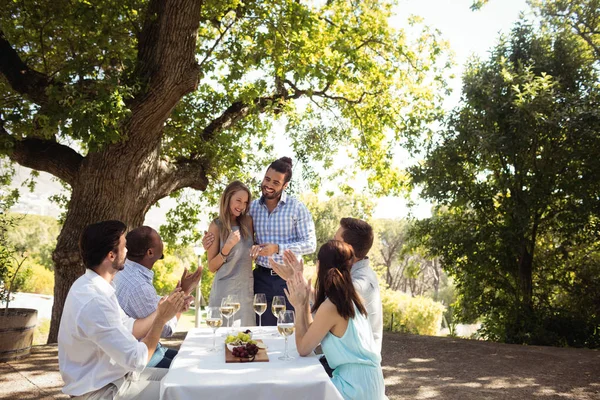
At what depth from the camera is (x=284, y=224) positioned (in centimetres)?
450

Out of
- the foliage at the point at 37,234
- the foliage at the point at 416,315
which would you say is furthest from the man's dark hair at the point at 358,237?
the foliage at the point at 37,234

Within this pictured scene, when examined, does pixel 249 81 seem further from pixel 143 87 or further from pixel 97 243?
pixel 97 243

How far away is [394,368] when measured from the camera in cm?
671

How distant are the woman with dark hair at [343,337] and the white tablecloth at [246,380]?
0.12m

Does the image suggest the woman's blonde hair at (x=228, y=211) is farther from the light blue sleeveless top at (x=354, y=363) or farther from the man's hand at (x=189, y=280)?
the light blue sleeveless top at (x=354, y=363)

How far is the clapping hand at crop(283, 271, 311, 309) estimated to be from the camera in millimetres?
2975

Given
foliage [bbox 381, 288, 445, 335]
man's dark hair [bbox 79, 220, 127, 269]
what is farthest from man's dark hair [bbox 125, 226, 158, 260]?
foliage [bbox 381, 288, 445, 335]

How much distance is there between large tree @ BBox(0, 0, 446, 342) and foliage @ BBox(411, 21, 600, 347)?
4.46ft

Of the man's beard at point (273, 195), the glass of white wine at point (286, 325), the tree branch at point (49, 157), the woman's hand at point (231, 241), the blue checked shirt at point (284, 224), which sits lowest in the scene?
the glass of white wine at point (286, 325)

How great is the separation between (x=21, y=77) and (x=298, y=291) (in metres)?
5.79

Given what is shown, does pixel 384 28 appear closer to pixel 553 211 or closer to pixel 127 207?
pixel 553 211

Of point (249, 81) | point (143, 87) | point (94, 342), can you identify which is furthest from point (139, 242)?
point (249, 81)

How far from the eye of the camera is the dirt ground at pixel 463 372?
5457 mm

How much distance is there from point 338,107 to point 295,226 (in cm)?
755
